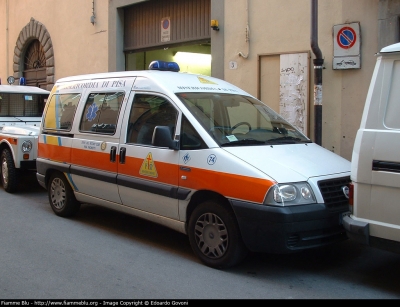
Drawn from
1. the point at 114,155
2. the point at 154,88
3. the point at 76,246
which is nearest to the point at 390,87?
the point at 154,88

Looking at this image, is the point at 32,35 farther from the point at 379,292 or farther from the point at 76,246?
the point at 379,292

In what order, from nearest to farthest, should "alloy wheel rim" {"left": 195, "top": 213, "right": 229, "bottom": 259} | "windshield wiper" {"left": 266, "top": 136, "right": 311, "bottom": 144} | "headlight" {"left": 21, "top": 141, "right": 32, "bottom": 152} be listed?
1. "alloy wheel rim" {"left": 195, "top": 213, "right": 229, "bottom": 259}
2. "windshield wiper" {"left": 266, "top": 136, "right": 311, "bottom": 144}
3. "headlight" {"left": 21, "top": 141, "right": 32, "bottom": 152}

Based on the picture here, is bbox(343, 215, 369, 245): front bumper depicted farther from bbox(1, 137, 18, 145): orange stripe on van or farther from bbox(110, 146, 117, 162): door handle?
bbox(1, 137, 18, 145): orange stripe on van

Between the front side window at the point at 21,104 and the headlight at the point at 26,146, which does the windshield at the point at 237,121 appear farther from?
the front side window at the point at 21,104

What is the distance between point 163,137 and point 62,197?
8.94 feet

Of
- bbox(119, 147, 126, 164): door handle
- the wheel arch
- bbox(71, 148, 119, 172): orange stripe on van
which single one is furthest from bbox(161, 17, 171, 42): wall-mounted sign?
the wheel arch

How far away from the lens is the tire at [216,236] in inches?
194

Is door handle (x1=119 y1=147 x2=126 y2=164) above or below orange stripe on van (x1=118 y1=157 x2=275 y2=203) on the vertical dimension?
above

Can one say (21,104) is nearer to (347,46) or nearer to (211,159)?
(347,46)

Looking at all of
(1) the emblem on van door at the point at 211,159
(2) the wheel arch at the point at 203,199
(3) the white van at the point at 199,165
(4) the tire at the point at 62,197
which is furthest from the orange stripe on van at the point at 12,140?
(1) the emblem on van door at the point at 211,159

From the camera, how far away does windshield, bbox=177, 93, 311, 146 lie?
543 cm

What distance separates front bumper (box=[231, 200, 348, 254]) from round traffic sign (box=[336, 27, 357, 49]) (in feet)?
15.1

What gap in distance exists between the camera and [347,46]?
862 centimetres

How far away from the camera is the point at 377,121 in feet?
14.2
